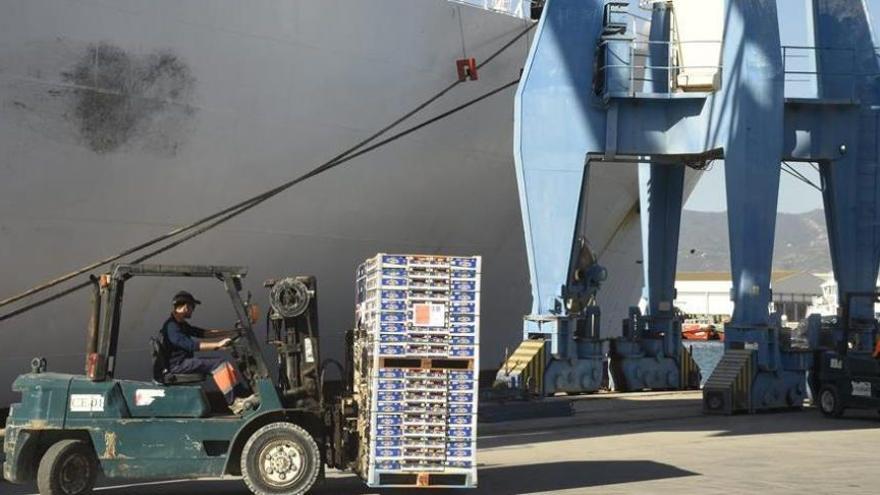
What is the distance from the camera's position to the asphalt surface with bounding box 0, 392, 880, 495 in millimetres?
11125

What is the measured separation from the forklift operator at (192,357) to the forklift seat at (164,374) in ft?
0.10

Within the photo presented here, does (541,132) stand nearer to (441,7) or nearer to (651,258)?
(441,7)

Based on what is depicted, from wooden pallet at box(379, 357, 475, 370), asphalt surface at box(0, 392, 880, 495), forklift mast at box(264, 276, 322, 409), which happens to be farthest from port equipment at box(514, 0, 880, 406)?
forklift mast at box(264, 276, 322, 409)

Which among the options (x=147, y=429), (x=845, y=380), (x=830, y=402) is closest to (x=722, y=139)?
(x=845, y=380)

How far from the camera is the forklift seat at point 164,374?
999 centimetres

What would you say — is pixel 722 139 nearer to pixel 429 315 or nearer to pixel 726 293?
pixel 429 315

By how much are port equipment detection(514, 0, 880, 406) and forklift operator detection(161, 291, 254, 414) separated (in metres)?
11.6

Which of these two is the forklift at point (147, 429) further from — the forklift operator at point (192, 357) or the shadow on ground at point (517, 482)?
the shadow on ground at point (517, 482)

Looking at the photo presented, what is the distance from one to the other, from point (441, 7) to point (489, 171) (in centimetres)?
339

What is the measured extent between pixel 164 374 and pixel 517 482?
3.41m

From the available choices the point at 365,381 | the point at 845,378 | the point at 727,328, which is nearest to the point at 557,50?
the point at 727,328

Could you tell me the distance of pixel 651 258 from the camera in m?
26.3

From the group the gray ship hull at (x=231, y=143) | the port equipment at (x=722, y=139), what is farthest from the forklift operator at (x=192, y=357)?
Result: the port equipment at (x=722, y=139)

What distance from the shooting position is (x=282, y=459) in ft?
32.4
